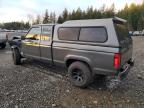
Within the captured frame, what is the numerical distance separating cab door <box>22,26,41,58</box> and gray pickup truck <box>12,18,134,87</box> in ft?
0.11

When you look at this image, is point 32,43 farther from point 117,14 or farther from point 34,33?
point 117,14

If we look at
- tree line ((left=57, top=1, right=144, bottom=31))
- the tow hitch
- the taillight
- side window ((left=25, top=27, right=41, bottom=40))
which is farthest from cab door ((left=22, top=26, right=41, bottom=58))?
tree line ((left=57, top=1, right=144, bottom=31))

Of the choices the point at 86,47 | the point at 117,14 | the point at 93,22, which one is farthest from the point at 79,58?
the point at 117,14

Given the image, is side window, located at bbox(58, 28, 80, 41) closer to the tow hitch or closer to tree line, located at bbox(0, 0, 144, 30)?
the tow hitch

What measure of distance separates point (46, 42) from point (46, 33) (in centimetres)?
34

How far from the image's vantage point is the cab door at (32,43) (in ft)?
21.5

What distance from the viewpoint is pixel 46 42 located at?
613 centimetres

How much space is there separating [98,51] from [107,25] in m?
0.75

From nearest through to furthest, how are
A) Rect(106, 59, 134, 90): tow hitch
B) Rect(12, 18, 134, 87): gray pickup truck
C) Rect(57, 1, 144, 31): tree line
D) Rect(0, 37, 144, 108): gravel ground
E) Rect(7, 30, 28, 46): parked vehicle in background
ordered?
Rect(0, 37, 144, 108): gravel ground < Rect(12, 18, 134, 87): gray pickup truck < Rect(106, 59, 134, 90): tow hitch < Rect(7, 30, 28, 46): parked vehicle in background < Rect(57, 1, 144, 31): tree line

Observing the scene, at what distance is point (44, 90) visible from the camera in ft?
16.5

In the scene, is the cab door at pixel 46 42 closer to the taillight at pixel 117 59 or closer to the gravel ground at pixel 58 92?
the gravel ground at pixel 58 92

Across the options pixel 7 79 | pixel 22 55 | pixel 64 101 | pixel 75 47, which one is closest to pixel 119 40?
pixel 75 47

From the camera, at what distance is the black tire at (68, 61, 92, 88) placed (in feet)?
16.5

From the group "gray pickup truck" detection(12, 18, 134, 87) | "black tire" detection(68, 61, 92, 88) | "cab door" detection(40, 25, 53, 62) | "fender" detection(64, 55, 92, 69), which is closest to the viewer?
"gray pickup truck" detection(12, 18, 134, 87)
